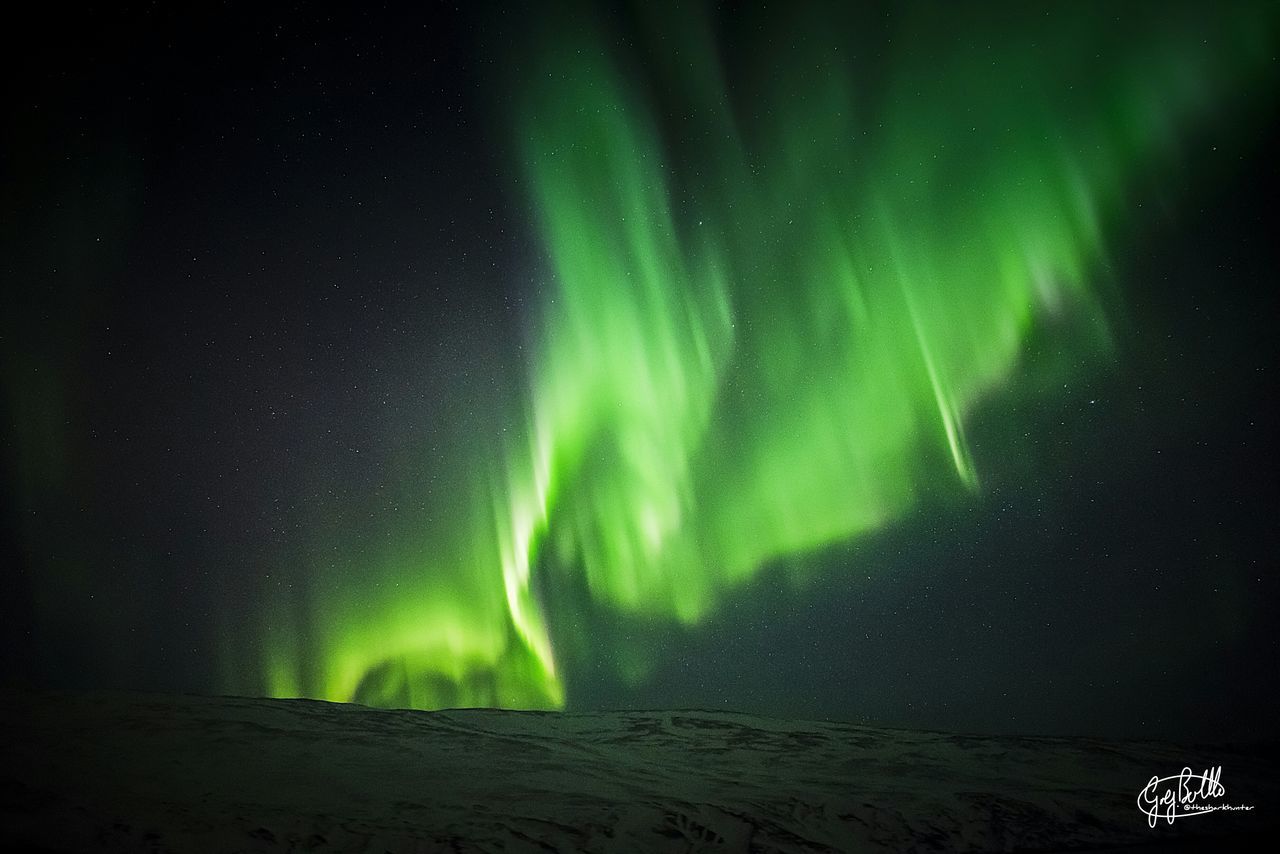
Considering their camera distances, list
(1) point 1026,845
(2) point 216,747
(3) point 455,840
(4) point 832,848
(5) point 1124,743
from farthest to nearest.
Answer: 1. (5) point 1124,743
2. (2) point 216,747
3. (1) point 1026,845
4. (4) point 832,848
5. (3) point 455,840

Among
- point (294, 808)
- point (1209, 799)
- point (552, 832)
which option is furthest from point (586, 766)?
point (1209, 799)

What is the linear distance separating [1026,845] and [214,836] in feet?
141

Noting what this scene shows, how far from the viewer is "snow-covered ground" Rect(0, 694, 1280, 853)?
3559 centimetres

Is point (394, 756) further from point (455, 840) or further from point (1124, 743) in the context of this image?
point (1124, 743)

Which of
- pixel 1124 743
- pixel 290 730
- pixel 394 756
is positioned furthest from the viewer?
pixel 1124 743

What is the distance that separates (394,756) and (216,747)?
447 inches

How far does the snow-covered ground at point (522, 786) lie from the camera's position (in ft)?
117

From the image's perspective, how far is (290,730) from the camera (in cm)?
5844

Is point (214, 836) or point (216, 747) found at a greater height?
point (216, 747)

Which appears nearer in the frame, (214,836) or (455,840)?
(214,836)

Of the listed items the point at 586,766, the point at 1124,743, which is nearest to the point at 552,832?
the point at 586,766

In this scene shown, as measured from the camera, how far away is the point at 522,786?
1914 inches

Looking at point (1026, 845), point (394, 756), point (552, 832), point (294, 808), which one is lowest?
point (1026, 845)

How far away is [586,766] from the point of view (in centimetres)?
5756
